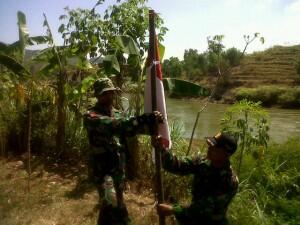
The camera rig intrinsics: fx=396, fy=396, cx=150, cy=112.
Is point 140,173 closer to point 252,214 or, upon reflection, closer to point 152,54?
point 252,214

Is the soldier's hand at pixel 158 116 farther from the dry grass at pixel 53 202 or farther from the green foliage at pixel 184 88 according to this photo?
the green foliage at pixel 184 88

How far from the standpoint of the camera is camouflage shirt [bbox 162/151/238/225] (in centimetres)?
282

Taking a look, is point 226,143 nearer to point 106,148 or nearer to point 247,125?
point 106,148

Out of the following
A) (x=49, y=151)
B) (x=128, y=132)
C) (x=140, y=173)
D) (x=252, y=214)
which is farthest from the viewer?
(x=49, y=151)

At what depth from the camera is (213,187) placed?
2842 millimetres

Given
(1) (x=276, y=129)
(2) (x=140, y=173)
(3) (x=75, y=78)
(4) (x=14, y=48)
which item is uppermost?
(4) (x=14, y=48)

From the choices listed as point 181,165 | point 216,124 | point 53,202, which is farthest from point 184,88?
point 216,124

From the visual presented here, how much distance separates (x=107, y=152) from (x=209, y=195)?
117 centimetres


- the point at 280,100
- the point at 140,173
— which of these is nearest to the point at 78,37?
the point at 140,173

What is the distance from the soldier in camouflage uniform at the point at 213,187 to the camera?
2809 millimetres

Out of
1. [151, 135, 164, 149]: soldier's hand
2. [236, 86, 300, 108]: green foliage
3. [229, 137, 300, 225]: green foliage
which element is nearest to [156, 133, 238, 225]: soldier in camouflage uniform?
[151, 135, 164, 149]: soldier's hand

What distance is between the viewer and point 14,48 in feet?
20.9

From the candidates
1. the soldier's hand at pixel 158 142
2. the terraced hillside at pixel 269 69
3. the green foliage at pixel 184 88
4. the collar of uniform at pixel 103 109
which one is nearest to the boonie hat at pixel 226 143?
the soldier's hand at pixel 158 142

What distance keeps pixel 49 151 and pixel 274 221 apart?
437cm
